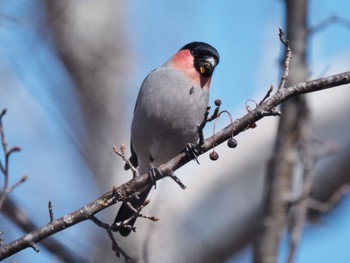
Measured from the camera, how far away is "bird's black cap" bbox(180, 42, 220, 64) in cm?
360

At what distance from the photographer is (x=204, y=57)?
3.61 metres

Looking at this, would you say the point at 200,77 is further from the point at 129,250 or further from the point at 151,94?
the point at 129,250

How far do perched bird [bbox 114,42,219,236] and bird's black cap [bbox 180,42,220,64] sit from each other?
104 millimetres

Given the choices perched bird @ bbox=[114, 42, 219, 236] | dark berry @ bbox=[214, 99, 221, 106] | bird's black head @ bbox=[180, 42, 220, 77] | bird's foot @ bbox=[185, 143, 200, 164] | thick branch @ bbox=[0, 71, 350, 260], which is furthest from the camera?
bird's black head @ bbox=[180, 42, 220, 77]

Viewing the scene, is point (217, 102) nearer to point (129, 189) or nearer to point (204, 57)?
point (129, 189)

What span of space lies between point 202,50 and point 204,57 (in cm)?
8

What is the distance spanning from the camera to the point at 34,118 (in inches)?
265

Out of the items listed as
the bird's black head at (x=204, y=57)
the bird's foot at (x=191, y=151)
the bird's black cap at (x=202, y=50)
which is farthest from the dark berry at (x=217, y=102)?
the bird's black cap at (x=202, y=50)

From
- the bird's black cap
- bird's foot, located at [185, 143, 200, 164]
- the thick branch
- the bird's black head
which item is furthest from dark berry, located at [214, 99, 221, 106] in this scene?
the bird's black cap

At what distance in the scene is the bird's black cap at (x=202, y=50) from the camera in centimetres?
360

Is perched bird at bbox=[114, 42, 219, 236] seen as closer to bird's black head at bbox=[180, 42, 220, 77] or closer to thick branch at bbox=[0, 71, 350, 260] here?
bird's black head at bbox=[180, 42, 220, 77]

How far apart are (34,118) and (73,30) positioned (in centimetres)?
161

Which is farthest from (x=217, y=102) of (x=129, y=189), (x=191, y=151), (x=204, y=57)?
(x=204, y=57)

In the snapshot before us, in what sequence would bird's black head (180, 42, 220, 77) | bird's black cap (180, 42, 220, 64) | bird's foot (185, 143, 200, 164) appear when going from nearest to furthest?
bird's foot (185, 143, 200, 164) → bird's black head (180, 42, 220, 77) → bird's black cap (180, 42, 220, 64)
